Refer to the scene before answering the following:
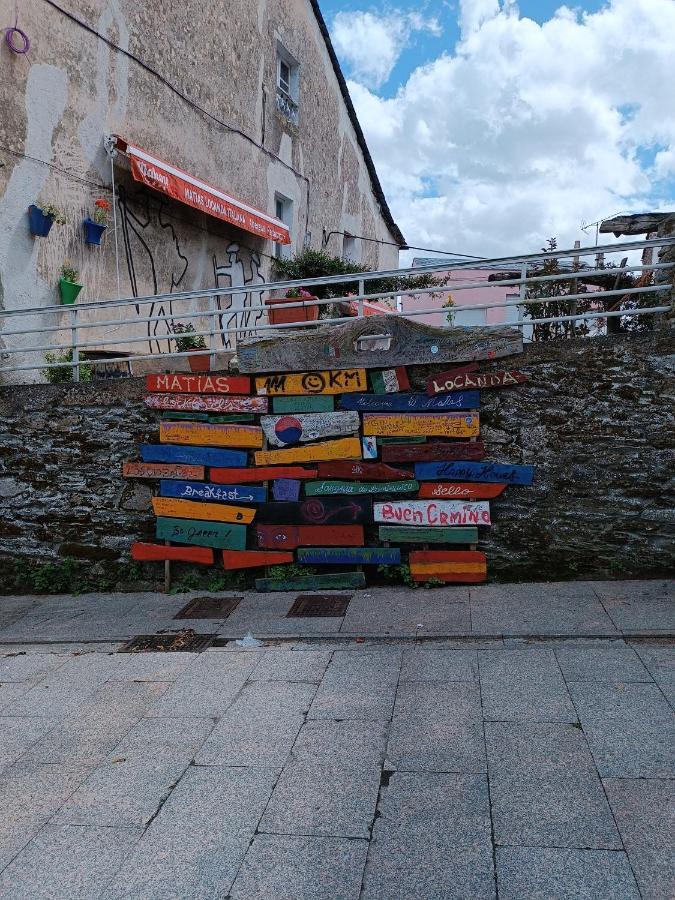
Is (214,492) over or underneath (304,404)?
underneath

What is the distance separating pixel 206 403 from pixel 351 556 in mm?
2086

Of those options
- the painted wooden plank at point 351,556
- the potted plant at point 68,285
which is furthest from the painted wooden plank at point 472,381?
the potted plant at point 68,285

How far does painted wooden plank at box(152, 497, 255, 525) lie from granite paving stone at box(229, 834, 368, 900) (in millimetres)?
4060

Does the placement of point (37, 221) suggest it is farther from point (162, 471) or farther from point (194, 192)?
point (162, 471)

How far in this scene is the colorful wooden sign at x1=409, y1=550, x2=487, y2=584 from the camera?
645cm

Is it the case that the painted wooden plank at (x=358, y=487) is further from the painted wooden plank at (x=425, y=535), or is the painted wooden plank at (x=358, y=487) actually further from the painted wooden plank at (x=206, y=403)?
the painted wooden plank at (x=206, y=403)

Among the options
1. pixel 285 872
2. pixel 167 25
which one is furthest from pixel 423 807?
pixel 167 25

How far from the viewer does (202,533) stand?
7.04 meters

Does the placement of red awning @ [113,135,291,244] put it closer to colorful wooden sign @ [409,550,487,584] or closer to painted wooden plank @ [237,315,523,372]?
painted wooden plank @ [237,315,523,372]

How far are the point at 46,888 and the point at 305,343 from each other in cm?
485

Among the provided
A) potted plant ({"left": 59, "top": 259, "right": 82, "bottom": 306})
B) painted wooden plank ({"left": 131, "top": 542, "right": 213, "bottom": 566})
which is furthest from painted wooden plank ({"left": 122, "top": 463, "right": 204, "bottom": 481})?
potted plant ({"left": 59, "top": 259, "right": 82, "bottom": 306})

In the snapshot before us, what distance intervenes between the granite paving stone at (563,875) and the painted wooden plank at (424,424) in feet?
13.1

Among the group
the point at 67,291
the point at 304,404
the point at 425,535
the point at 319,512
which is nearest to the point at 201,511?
the point at 319,512

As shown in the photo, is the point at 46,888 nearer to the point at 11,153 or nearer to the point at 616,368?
the point at 616,368
